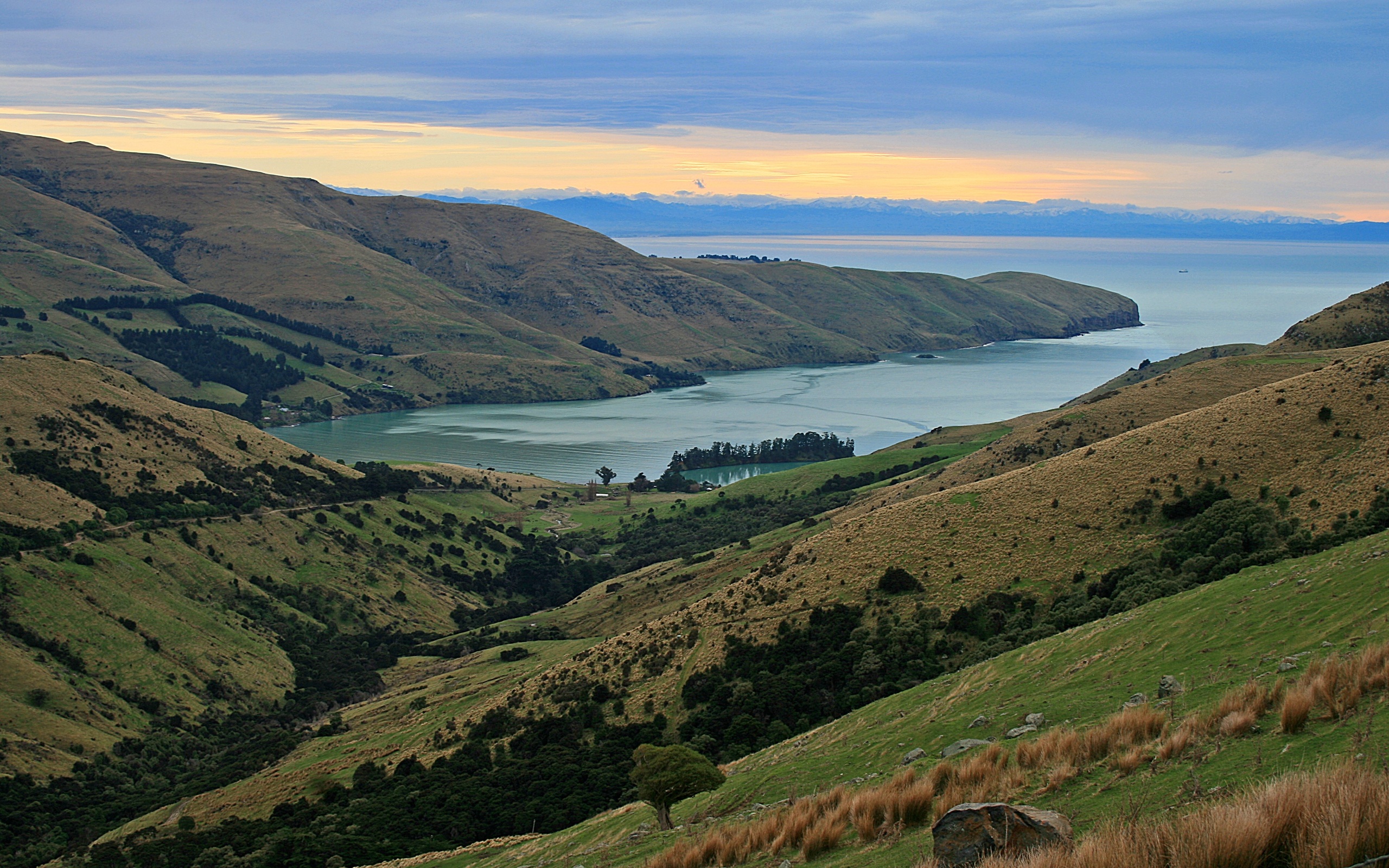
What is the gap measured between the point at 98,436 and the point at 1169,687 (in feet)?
368

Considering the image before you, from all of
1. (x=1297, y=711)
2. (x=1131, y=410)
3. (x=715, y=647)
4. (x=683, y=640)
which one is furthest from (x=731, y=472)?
(x=1297, y=711)

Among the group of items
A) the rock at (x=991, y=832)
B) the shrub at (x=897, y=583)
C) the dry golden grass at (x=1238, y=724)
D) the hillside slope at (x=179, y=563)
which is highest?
the dry golden grass at (x=1238, y=724)

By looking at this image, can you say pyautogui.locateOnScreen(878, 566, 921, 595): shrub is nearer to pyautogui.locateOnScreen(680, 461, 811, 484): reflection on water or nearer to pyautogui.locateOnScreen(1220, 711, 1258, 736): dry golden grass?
pyautogui.locateOnScreen(1220, 711, 1258, 736): dry golden grass

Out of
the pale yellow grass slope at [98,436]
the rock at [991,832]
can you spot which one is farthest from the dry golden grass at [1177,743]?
the pale yellow grass slope at [98,436]

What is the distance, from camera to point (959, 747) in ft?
63.0

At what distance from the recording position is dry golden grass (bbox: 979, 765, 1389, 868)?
744 centimetres

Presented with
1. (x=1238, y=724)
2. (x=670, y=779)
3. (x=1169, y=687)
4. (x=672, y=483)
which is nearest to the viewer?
(x=1238, y=724)

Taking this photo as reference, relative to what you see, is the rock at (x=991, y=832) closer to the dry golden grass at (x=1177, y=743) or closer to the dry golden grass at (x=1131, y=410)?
the dry golden grass at (x=1177, y=743)

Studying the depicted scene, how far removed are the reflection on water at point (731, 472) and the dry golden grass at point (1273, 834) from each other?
178079mm

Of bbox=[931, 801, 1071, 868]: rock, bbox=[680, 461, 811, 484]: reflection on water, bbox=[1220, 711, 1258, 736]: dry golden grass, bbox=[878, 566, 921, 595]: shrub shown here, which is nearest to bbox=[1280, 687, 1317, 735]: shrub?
bbox=[1220, 711, 1258, 736]: dry golden grass

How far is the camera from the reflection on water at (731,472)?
189375 millimetres

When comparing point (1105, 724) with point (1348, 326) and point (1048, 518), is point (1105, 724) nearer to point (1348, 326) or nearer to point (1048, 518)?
point (1048, 518)

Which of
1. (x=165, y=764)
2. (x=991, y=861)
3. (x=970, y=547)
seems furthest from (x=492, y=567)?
(x=991, y=861)

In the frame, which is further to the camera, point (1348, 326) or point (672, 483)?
point (672, 483)
